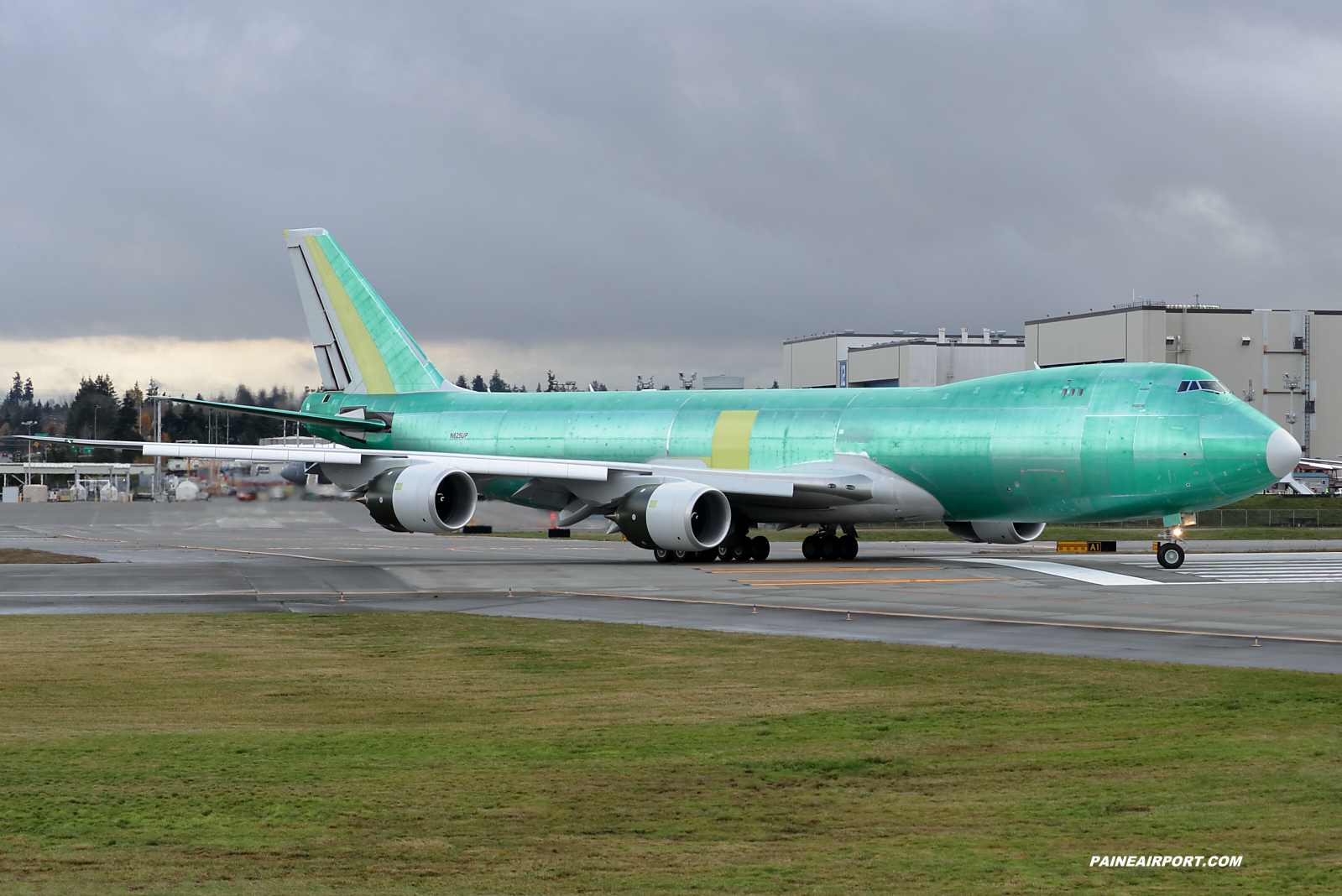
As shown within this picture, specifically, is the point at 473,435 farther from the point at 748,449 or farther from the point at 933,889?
the point at 933,889

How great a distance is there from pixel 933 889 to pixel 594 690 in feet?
26.2

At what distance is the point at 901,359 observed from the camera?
412 ft

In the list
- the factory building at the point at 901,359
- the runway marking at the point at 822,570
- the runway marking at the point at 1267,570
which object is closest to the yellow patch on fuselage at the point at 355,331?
the runway marking at the point at 822,570

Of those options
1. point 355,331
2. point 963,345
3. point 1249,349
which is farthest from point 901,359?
point 355,331

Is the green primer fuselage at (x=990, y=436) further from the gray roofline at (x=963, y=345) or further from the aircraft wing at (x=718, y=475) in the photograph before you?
the gray roofline at (x=963, y=345)

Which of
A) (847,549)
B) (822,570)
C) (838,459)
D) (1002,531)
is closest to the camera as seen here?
(822,570)

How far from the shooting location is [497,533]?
65875 mm

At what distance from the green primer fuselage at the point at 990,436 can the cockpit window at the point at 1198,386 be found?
7.3 inches

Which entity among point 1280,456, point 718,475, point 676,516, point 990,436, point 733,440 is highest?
point 990,436

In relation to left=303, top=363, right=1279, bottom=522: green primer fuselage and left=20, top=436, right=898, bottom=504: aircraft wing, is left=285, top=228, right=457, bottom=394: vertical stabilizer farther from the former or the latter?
left=20, top=436, right=898, bottom=504: aircraft wing

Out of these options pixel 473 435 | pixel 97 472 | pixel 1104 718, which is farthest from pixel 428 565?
pixel 97 472

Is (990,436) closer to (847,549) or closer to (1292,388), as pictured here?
(847,549)

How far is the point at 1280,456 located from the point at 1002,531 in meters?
8.28

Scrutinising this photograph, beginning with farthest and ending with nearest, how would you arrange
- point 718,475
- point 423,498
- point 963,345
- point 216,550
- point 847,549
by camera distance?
point 963,345
point 216,550
point 847,549
point 718,475
point 423,498
